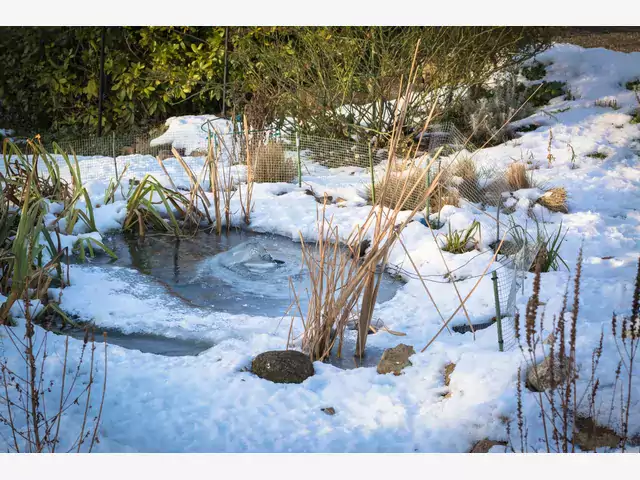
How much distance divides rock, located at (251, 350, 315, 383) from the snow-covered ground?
0.14 ft

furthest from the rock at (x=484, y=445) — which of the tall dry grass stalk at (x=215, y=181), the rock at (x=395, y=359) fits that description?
the tall dry grass stalk at (x=215, y=181)

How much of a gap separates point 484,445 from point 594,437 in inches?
Answer: 11.6

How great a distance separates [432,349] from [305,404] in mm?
587

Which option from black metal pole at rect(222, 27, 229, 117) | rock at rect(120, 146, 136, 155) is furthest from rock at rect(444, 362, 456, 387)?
rock at rect(120, 146, 136, 155)

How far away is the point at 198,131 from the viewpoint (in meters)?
6.55

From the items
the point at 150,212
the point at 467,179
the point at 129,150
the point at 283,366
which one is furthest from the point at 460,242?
the point at 129,150

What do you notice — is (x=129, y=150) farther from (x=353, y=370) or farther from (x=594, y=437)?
(x=594, y=437)

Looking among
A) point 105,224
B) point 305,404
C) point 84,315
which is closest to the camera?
point 305,404

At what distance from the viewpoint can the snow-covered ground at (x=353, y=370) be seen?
211cm

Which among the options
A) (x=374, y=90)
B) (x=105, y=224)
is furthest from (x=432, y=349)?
(x=374, y=90)

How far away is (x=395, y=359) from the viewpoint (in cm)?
256

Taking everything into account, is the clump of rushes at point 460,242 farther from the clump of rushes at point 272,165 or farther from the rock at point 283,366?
the clump of rushes at point 272,165

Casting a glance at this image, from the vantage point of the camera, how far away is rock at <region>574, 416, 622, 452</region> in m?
1.91

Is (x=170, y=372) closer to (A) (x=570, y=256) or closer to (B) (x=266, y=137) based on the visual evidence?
(A) (x=570, y=256)
